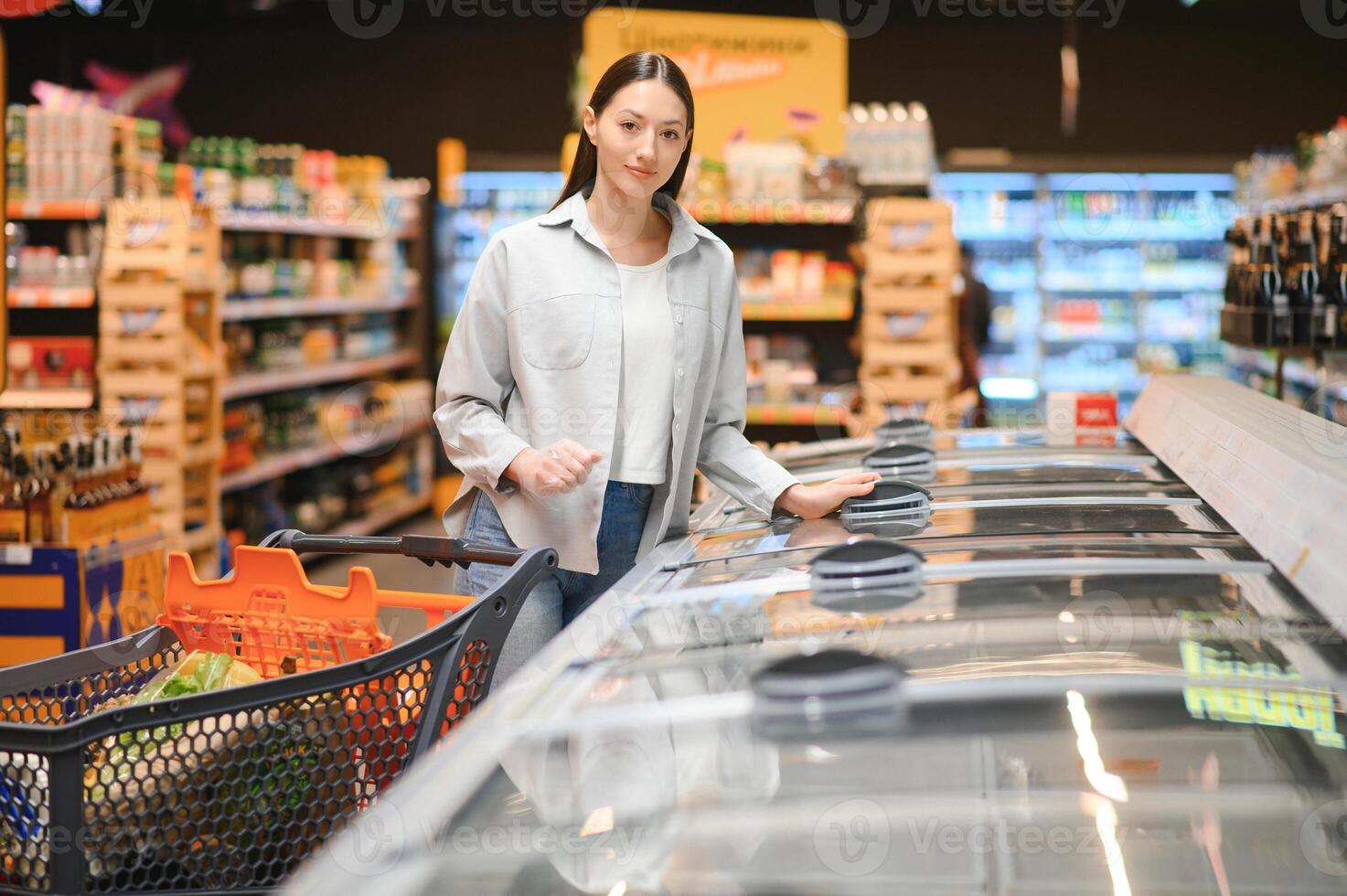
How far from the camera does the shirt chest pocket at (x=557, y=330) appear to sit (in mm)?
2135

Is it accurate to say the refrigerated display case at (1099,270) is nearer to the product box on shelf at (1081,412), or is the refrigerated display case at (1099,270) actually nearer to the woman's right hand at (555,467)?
A: the product box on shelf at (1081,412)

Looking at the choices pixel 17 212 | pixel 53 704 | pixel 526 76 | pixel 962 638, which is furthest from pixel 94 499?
pixel 526 76

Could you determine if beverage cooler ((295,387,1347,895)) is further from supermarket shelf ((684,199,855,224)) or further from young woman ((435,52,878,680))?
supermarket shelf ((684,199,855,224))

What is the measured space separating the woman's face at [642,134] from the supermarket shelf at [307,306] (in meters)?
5.01

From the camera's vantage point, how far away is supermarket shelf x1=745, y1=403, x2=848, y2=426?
557 cm

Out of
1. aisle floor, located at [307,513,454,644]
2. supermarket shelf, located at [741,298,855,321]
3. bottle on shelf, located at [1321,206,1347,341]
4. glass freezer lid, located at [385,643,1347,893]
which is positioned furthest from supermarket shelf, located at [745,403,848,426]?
glass freezer lid, located at [385,643,1347,893]

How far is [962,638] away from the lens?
127 cm

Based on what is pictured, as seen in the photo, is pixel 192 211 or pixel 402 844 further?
pixel 192 211

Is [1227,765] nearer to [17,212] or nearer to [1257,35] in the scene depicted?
[17,212]

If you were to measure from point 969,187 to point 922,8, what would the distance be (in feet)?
4.54

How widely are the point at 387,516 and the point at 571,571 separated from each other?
24.0 feet

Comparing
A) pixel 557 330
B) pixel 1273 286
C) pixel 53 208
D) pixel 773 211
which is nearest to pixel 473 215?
pixel 53 208

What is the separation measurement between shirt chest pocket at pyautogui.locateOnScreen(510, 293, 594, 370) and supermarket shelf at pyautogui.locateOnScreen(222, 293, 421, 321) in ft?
16.1

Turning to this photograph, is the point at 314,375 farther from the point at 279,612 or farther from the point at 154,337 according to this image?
the point at 279,612
